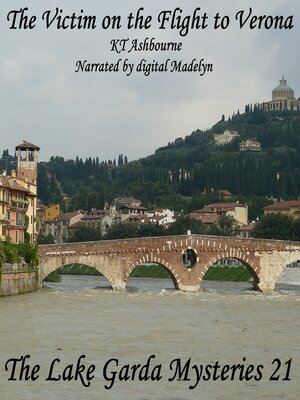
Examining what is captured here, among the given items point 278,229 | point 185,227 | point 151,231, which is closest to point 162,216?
point 185,227

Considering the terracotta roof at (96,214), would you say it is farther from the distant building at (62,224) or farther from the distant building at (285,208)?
the distant building at (285,208)

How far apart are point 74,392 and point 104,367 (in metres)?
3.84

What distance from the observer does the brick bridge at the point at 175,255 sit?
3046 inches

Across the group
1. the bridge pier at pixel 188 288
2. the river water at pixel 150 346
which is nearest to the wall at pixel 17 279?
the river water at pixel 150 346

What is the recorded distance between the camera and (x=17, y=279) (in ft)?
223

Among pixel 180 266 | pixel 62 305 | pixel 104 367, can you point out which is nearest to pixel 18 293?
pixel 62 305

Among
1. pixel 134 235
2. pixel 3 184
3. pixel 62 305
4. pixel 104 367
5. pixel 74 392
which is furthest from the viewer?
pixel 134 235

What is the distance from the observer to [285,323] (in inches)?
2041

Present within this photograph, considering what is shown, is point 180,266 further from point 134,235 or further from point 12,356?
point 134,235

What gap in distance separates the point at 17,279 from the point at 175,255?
1510cm

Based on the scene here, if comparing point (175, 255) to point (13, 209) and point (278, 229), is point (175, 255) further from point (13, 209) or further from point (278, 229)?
point (278, 229)

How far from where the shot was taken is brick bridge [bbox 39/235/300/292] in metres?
77.4

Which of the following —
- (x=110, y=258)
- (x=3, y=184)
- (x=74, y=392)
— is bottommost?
(x=74, y=392)

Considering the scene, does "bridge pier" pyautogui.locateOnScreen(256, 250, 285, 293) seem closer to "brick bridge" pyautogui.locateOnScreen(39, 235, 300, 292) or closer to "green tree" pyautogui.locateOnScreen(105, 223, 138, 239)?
"brick bridge" pyautogui.locateOnScreen(39, 235, 300, 292)
